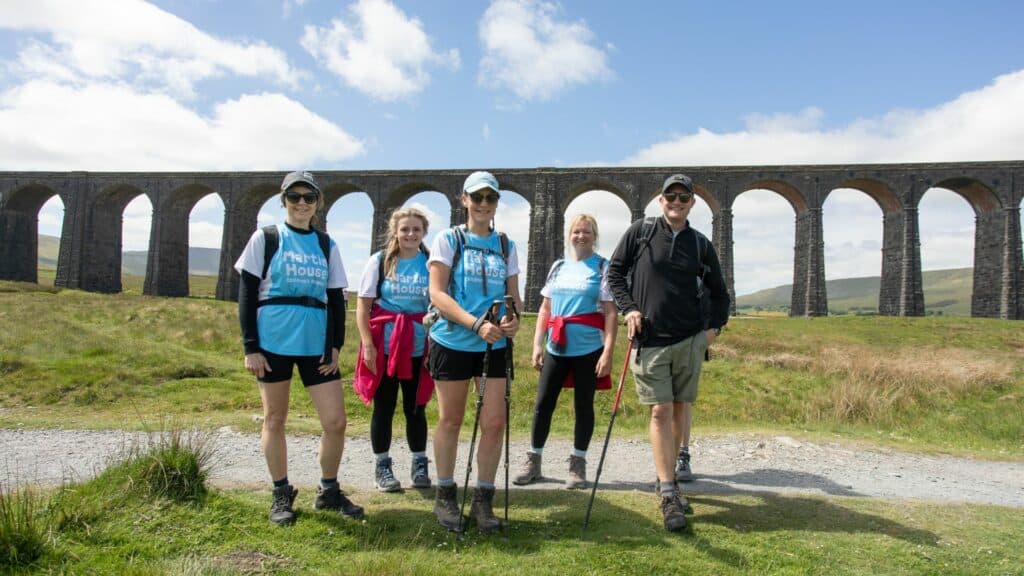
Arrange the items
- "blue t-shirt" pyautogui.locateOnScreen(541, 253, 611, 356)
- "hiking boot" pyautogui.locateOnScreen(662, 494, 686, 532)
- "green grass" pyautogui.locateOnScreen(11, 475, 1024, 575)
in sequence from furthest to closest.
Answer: "blue t-shirt" pyautogui.locateOnScreen(541, 253, 611, 356)
"hiking boot" pyautogui.locateOnScreen(662, 494, 686, 532)
"green grass" pyautogui.locateOnScreen(11, 475, 1024, 575)

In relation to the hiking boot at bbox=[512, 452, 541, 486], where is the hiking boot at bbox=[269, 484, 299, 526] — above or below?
above

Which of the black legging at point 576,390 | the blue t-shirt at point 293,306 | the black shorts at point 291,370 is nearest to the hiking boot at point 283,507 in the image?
the black shorts at point 291,370

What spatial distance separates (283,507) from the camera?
3.62 m

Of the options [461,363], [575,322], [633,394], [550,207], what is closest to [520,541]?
[461,363]

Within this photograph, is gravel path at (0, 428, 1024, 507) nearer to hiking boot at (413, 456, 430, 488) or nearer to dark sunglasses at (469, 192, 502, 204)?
hiking boot at (413, 456, 430, 488)

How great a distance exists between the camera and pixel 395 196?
35.5 meters

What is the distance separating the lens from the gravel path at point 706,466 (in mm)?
4953

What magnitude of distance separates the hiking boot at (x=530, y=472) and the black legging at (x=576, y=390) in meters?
0.11

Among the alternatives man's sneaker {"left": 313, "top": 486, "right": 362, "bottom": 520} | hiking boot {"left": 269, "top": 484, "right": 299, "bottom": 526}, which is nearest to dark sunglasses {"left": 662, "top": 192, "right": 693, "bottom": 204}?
man's sneaker {"left": 313, "top": 486, "right": 362, "bottom": 520}

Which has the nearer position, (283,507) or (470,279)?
(283,507)

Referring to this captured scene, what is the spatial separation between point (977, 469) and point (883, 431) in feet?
6.53

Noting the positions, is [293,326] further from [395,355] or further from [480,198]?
[480,198]

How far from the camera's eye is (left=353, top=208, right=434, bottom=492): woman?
4.76 meters

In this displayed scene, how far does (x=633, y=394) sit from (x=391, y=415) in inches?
234
